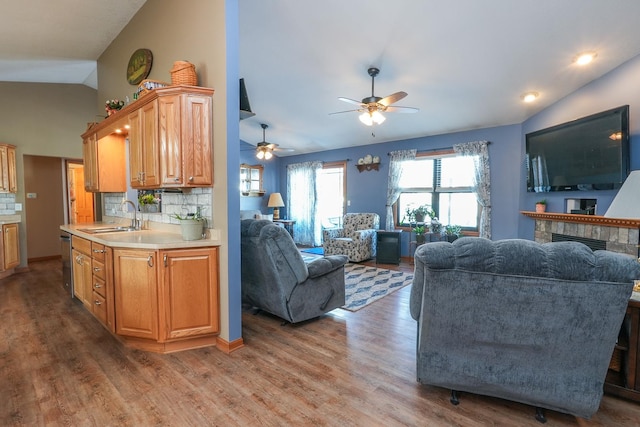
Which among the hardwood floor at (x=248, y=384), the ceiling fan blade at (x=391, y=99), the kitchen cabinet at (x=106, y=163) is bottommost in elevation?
the hardwood floor at (x=248, y=384)

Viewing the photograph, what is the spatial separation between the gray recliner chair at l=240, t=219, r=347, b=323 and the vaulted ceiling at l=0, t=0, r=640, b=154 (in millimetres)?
2316

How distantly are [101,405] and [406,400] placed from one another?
189 cm

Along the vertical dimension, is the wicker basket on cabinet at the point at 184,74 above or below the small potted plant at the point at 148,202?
above

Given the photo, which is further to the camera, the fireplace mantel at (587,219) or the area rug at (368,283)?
the area rug at (368,283)

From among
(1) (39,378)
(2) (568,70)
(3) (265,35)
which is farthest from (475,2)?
(1) (39,378)

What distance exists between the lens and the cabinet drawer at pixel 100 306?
2.80 meters

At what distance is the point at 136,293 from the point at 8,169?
Answer: 15.3ft

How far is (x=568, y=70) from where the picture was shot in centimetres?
362

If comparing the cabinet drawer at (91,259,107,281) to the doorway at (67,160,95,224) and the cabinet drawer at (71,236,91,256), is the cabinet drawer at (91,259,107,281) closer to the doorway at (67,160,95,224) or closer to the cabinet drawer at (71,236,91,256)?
the cabinet drawer at (71,236,91,256)

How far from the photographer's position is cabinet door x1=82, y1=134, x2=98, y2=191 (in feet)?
13.3

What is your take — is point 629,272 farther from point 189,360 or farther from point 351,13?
point 351,13

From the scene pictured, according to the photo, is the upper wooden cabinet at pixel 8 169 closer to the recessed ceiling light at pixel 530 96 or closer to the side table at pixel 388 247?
the side table at pixel 388 247

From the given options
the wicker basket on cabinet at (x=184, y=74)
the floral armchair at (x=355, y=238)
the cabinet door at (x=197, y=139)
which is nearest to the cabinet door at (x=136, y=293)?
the cabinet door at (x=197, y=139)

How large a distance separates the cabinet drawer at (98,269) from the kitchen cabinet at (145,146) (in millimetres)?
804
